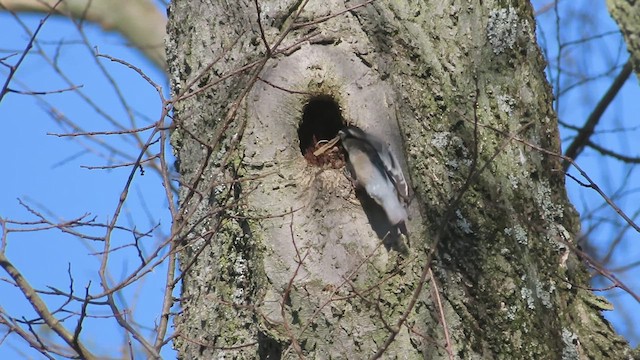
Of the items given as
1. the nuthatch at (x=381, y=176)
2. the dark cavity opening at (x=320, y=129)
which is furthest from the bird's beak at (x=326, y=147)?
the nuthatch at (x=381, y=176)

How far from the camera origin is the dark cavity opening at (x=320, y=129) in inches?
111

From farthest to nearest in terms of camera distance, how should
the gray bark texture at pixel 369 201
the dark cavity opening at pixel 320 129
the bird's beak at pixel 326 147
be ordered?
1. the bird's beak at pixel 326 147
2. the dark cavity opening at pixel 320 129
3. the gray bark texture at pixel 369 201

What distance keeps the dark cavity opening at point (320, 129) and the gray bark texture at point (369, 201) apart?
0.06ft

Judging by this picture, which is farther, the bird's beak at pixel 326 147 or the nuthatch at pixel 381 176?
the bird's beak at pixel 326 147

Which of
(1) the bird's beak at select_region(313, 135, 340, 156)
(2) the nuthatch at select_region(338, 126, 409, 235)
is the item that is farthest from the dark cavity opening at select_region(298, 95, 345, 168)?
(2) the nuthatch at select_region(338, 126, 409, 235)

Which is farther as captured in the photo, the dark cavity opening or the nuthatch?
the dark cavity opening

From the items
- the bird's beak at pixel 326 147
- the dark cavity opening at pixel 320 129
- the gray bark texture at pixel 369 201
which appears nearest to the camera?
the gray bark texture at pixel 369 201

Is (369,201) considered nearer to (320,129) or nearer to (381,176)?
(381,176)

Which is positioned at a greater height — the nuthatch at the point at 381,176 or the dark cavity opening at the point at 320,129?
the dark cavity opening at the point at 320,129

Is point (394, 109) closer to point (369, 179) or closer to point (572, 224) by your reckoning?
point (369, 179)

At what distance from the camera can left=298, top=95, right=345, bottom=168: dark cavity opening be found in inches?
111

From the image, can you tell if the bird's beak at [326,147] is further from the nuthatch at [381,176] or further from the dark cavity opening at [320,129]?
the nuthatch at [381,176]

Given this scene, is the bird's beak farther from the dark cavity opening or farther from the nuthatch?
the nuthatch

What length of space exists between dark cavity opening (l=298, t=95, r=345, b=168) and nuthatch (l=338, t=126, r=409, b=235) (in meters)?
0.18
